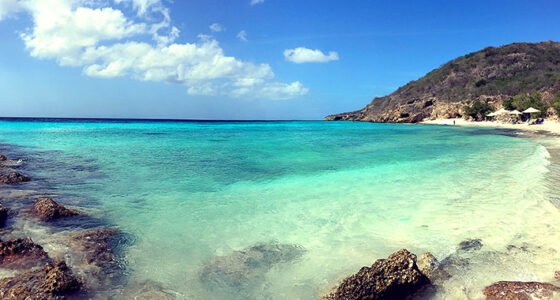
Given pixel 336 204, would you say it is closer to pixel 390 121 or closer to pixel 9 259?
pixel 9 259

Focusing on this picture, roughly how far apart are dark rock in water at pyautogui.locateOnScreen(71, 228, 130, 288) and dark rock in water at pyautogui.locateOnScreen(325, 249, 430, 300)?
3046 millimetres

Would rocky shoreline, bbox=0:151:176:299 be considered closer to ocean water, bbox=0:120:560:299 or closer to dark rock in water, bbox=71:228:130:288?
dark rock in water, bbox=71:228:130:288

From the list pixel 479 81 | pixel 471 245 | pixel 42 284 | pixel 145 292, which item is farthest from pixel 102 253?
pixel 479 81

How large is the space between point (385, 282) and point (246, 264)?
2111 mm

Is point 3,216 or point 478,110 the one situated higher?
point 478,110

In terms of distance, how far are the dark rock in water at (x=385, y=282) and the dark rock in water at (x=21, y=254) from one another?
4.33 meters

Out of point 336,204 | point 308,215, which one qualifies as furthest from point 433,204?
point 308,215

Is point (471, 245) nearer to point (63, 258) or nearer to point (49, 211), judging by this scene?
point (63, 258)

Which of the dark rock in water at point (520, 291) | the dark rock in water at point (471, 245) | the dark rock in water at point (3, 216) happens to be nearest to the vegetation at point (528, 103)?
the dark rock in water at point (471, 245)

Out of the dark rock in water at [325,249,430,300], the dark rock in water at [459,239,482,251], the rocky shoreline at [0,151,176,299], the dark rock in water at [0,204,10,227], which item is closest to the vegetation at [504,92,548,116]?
the dark rock in water at [459,239,482,251]

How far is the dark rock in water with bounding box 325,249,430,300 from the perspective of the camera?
4.80 m

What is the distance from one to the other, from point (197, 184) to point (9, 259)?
20.6 ft

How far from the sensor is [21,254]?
222 inches

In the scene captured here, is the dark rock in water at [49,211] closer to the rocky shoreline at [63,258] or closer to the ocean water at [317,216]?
the rocky shoreline at [63,258]
